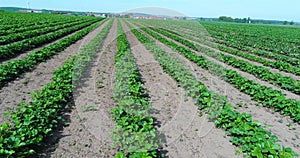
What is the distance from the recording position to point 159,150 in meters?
4.28

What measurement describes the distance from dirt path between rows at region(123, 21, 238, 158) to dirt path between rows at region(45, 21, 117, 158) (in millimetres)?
1302

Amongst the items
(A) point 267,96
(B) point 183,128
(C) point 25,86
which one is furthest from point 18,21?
(A) point 267,96

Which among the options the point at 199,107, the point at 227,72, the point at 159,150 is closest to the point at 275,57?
the point at 227,72

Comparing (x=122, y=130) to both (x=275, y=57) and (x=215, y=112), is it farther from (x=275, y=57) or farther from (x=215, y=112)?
(x=275, y=57)

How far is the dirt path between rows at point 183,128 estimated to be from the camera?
14.4ft

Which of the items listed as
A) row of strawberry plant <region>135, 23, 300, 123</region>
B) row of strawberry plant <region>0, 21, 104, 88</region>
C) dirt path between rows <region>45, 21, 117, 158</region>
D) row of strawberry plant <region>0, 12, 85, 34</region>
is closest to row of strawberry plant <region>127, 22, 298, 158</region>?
row of strawberry plant <region>135, 23, 300, 123</region>

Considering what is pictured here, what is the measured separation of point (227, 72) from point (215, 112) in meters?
4.34

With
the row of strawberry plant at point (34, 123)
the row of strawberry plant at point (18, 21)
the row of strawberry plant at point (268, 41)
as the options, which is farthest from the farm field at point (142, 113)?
the row of strawberry plant at point (18, 21)

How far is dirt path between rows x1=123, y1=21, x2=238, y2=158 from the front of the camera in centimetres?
440

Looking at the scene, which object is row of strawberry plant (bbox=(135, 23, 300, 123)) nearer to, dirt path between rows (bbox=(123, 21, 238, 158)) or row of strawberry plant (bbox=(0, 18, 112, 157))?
dirt path between rows (bbox=(123, 21, 238, 158))

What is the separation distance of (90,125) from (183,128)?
7.56 feet

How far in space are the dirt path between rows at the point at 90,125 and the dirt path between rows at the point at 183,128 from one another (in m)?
1.30

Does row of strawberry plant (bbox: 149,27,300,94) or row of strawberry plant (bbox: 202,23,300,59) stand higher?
A: row of strawberry plant (bbox: 202,23,300,59)

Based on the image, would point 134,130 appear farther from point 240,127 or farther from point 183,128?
point 240,127
